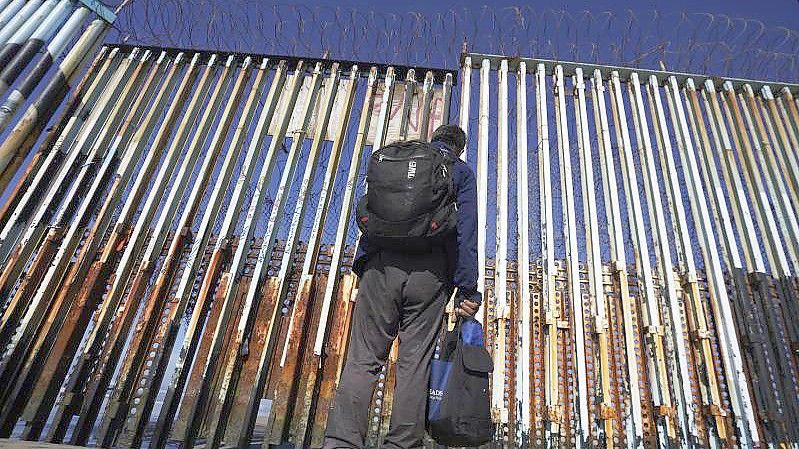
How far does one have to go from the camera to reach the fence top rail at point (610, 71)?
16.0ft

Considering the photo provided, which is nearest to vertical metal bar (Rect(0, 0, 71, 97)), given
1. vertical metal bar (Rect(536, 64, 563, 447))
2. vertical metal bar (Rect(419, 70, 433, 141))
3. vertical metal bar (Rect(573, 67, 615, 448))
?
vertical metal bar (Rect(419, 70, 433, 141))

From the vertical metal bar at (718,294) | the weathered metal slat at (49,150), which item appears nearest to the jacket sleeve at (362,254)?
the vertical metal bar at (718,294)

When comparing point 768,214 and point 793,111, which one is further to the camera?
point 793,111

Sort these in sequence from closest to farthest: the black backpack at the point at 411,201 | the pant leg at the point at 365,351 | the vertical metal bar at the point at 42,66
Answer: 1. the pant leg at the point at 365,351
2. the black backpack at the point at 411,201
3. the vertical metal bar at the point at 42,66

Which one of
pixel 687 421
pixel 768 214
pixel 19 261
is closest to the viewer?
pixel 687 421

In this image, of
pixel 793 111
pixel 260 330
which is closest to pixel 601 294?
pixel 260 330

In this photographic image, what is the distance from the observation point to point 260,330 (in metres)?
3.86

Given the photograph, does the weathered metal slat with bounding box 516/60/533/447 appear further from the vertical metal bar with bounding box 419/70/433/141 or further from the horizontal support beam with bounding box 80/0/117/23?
the horizontal support beam with bounding box 80/0/117/23

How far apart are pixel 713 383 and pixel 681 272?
38.4 inches

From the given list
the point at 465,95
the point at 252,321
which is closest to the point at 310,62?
the point at 465,95

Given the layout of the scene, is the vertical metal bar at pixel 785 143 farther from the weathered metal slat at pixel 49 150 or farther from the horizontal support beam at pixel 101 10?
the weathered metal slat at pixel 49 150

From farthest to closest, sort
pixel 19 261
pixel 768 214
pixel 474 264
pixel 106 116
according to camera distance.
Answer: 1. pixel 106 116
2. pixel 768 214
3. pixel 19 261
4. pixel 474 264

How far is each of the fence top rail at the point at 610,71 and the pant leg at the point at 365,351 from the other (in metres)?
3.44

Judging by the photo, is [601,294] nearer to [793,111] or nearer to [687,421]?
[687,421]
